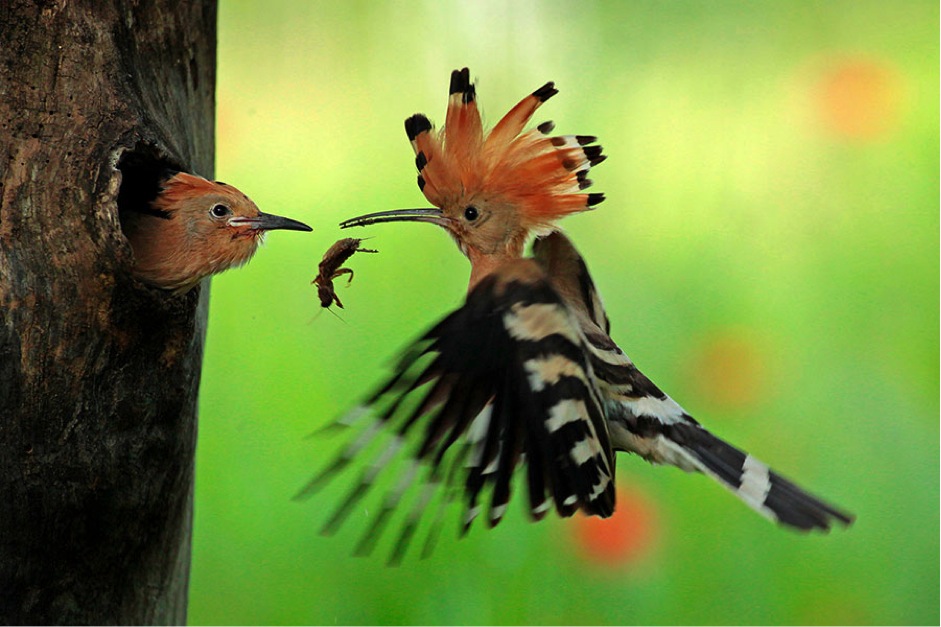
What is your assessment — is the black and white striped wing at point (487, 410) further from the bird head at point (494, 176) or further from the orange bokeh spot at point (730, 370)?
the orange bokeh spot at point (730, 370)

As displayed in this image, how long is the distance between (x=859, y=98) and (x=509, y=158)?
1.69 meters

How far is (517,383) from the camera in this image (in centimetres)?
126

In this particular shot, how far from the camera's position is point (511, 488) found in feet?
4.40

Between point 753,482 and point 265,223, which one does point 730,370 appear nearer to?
point 753,482

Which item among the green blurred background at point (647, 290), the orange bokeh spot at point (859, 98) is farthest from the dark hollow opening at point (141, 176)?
the orange bokeh spot at point (859, 98)

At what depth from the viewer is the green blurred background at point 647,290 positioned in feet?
8.09

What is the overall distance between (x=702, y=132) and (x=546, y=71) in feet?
1.42

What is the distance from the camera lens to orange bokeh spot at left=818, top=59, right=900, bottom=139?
283 cm

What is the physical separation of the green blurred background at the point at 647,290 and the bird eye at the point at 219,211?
92 centimetres

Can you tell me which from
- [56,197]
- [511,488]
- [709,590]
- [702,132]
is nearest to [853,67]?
[702,132]

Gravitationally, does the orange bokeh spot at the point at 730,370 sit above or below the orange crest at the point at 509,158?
below

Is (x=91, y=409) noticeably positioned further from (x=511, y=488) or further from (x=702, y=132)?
(x=702, y=132)

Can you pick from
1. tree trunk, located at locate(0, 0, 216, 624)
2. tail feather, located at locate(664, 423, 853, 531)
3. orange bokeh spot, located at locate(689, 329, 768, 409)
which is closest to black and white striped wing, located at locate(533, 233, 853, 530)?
tail feather, located at locate(664, 423, 853, 531)

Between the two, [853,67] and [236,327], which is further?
[853,67]
